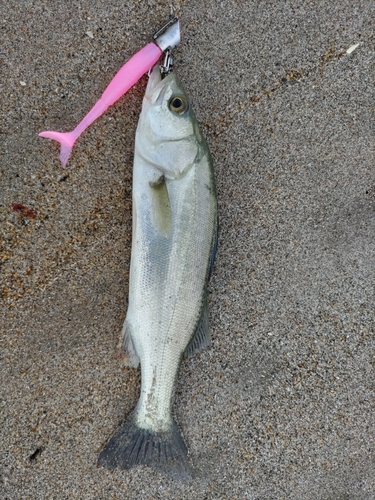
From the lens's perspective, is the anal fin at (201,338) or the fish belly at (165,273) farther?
the anal fin at (201,338)

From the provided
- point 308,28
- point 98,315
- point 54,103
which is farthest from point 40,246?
point 308,28

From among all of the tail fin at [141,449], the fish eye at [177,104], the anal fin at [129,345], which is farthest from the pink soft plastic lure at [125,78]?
the tail fin at [141,449]

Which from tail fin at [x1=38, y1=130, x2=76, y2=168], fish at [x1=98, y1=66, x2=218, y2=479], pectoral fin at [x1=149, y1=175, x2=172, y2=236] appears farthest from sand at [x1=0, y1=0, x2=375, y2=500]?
pectoral fin at [x1=149, y1=175, x2=172, y2=236]

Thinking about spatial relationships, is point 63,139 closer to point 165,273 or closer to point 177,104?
point 177,104

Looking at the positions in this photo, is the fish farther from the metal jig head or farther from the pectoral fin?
the metal jig head

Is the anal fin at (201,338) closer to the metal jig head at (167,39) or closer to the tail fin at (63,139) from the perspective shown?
the tail fin at (63,139)

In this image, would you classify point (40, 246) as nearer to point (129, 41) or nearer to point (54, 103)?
point (54, 103)
